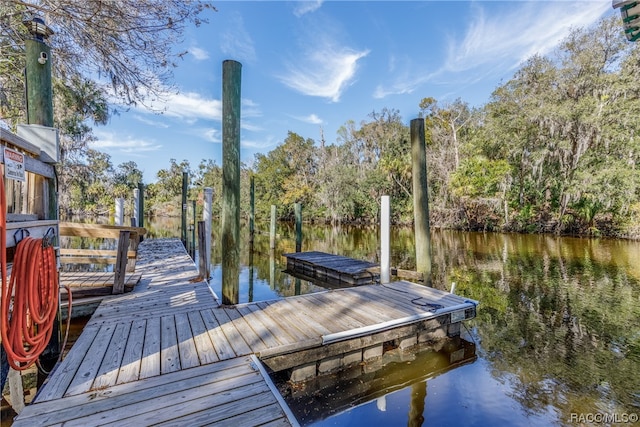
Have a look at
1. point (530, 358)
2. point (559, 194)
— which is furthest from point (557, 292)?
point (559, 194)

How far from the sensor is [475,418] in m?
2.60

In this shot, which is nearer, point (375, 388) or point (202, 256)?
point (375, 388)

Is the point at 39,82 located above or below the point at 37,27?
below

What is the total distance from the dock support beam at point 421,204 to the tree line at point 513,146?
12.8 ft

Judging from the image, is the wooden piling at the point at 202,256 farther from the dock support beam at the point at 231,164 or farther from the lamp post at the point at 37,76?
the lamp post at the point at 37,76

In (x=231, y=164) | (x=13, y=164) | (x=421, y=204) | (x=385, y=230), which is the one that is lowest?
(x=385, y=230)

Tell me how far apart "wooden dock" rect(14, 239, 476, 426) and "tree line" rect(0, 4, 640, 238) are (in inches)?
159

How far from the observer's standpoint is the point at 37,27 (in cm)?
273

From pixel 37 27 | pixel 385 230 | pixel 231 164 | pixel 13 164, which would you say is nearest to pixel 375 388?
pixel 385 230

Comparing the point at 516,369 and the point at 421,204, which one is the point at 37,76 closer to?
the point at 421,204

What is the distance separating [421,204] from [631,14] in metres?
3.01

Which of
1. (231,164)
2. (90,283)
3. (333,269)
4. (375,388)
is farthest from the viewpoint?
(333,269)

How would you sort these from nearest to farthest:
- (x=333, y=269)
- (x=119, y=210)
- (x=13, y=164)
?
(x=13, y=164) < (x=333, y=269) < (x=119, y=210)

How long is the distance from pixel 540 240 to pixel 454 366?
13.6 meters
